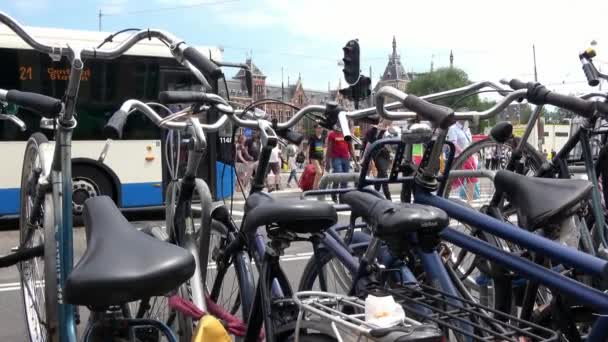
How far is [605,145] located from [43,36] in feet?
29.1

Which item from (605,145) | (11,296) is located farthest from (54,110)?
(11,296)

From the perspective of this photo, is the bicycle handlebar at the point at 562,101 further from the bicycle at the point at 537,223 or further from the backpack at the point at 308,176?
the backpack at the point at 308,176

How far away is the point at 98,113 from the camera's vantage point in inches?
428

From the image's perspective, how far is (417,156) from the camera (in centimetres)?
348

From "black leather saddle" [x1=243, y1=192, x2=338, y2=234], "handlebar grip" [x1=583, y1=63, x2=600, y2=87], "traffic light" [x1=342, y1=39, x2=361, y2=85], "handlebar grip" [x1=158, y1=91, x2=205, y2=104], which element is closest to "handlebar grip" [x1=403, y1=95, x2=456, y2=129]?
"black leather saddle" [x1=243, y1=192, x2=338, y2=234]

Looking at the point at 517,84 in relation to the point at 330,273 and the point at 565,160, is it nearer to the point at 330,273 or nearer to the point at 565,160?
the point at 565,160

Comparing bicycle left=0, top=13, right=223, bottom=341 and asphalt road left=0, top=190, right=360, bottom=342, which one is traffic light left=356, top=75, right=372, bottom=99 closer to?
asphalt road left=0, top=190, right=360, bottom=342

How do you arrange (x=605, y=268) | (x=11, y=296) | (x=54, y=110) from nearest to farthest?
1. (x=605, y=268)
2. (x=54, y=110)
3. (x=11, y=296)

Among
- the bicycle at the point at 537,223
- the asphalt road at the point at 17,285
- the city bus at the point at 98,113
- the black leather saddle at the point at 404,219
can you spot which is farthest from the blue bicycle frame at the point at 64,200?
the city bus at the point at 98,113

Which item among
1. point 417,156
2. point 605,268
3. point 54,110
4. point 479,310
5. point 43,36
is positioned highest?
point 43,36

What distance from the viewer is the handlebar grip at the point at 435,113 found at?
2535 millimetres

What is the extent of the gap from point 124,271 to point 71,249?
1.24 meters

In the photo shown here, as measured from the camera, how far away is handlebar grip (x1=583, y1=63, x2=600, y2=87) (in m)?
4.39

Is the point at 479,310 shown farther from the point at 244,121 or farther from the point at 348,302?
the point at 244,121
